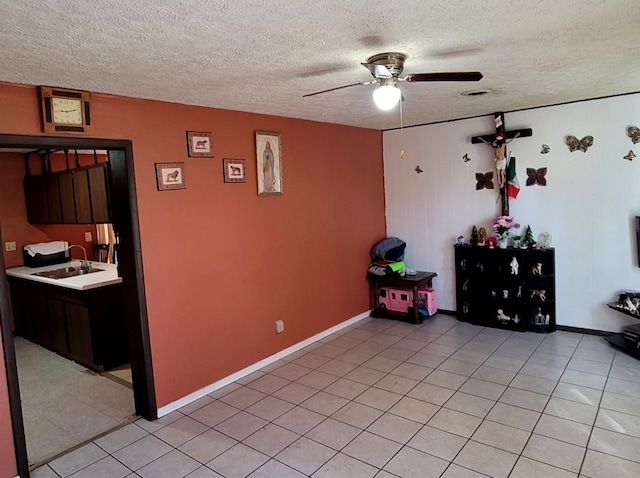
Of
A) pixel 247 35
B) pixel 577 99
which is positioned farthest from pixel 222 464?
pixel 577 99

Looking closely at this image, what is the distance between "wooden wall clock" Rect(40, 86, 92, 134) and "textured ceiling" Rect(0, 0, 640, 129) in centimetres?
7

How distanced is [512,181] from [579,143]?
27.6 inches

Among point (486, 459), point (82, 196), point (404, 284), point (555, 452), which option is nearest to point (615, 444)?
point (555, 452)

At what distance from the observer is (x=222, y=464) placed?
2.53 m

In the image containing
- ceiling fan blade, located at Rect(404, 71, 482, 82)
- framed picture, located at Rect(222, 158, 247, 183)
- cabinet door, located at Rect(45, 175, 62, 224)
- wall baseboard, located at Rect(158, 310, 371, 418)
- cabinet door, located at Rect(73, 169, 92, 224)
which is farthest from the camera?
cabinet door, located at Rect(45, 175, 62, 224)

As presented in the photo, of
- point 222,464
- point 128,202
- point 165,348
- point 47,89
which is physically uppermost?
point 47,89

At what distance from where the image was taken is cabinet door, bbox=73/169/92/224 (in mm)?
4091

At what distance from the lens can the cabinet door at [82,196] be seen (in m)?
4.09

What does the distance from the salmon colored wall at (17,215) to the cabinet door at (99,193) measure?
63.4 inches

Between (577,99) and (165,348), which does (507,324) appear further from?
(165,348)

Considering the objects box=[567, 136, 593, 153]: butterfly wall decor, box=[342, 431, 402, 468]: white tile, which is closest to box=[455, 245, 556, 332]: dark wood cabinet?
box=[567, 136, 593, 153]: butterfly wall decor

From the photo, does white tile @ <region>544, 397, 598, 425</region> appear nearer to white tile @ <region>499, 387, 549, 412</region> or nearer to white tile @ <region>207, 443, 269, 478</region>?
white tile @ <region>499, 387, 549, 412</region>

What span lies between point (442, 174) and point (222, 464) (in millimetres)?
3865

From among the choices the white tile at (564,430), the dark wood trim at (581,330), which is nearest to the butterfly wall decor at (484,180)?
the dark wood trim at (581,330)
